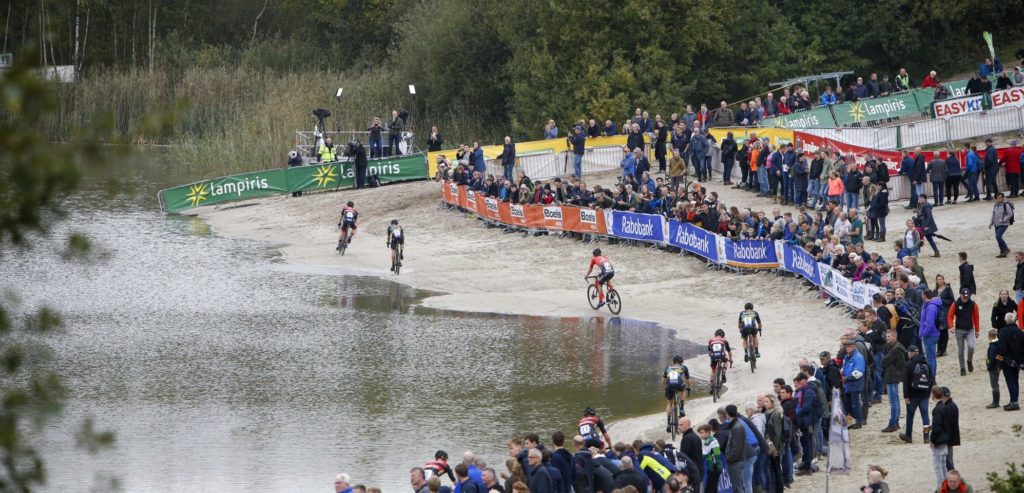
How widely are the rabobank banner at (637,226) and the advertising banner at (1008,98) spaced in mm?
14421

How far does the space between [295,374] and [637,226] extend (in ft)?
43.5

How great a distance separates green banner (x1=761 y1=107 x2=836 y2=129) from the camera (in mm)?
46375

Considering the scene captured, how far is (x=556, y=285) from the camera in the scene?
35.0 metres

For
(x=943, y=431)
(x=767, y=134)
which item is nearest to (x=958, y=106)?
(x=767, y=134)

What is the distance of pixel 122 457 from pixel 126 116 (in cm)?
5303

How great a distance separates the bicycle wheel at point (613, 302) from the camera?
31.2m

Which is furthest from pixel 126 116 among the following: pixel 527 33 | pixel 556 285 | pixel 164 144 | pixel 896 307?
pixel 896 307

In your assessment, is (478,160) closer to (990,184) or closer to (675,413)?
(990,184)

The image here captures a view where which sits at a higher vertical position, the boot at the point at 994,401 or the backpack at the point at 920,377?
the backpack at the point at 920,377

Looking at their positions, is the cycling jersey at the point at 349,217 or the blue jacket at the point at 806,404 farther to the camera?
the cycling jersey at the point at 349,217

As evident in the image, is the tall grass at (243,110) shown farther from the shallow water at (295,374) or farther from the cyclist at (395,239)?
the cyclist at (395,239)

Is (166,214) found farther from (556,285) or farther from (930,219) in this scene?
(930,219)

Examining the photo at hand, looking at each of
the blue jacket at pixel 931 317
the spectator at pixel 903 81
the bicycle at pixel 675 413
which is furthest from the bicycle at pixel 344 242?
the spectator at pixel 903 81

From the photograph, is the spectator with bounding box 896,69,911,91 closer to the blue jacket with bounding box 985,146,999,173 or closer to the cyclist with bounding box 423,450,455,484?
the blue jacket with bounding box 985,146,999,173
